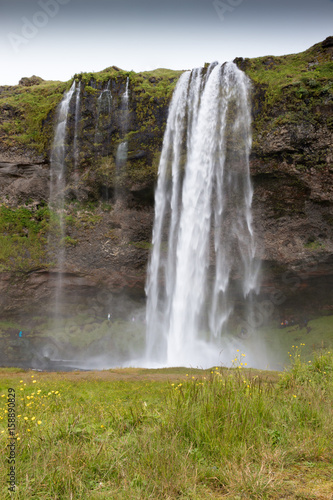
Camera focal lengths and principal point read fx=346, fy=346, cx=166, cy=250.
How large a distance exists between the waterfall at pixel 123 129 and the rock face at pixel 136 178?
1.10 feet

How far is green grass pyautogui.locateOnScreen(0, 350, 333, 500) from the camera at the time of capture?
3.65 m

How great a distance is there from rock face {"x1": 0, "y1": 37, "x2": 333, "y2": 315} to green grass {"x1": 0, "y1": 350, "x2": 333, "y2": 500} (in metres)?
24.8

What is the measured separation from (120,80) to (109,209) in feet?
41.7

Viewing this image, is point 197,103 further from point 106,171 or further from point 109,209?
point 109,209

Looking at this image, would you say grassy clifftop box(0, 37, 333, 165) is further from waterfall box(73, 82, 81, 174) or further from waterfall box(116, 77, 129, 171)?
waterfall box(73, 82, 81, 174)

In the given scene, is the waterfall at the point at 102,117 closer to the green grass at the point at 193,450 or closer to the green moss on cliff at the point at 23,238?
the green moss on cliff at the point at 23,238

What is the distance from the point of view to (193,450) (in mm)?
4387

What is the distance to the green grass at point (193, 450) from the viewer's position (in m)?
3.65

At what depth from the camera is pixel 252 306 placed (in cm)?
3312

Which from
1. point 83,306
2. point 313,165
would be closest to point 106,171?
point 83,306

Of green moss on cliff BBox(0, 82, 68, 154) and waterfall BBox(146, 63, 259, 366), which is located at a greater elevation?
green moss on cliff BBox(0, 82, 68, 154)

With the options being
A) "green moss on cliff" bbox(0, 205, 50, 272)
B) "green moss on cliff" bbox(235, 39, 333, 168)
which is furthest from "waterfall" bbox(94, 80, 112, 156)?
"green moss on cliff" bbox(235, 39, 333, 168)

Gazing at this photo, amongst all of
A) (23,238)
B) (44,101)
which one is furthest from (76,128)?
(23,238)

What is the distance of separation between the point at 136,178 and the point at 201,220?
7655mm
